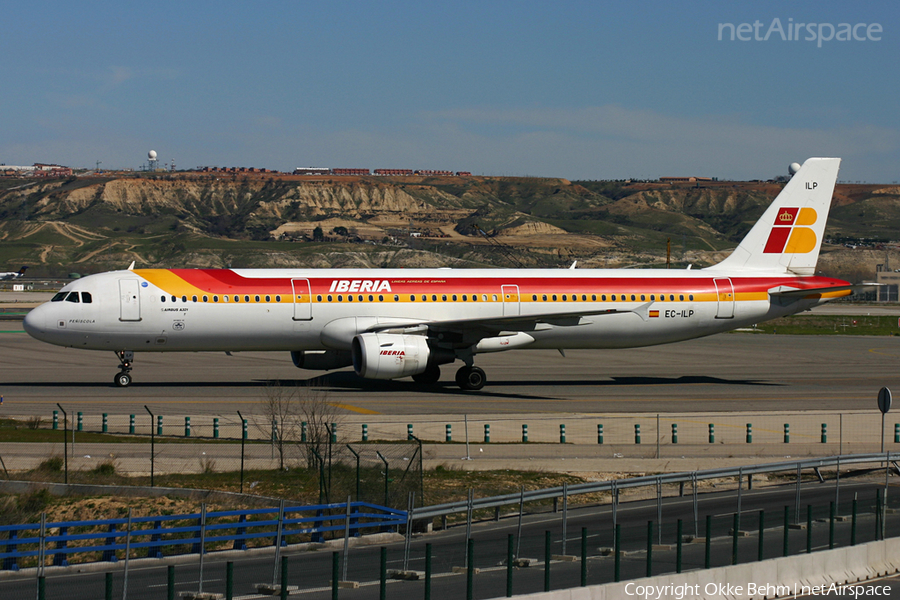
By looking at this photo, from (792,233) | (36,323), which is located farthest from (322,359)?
(792,233)

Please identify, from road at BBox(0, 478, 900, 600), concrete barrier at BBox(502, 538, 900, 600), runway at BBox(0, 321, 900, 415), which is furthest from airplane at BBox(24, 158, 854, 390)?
concrete barrier at BBox(502, 538, 900, 600)

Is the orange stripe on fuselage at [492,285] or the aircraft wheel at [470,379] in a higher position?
the orange stripe on fuselage at [492,285]

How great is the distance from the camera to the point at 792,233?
48562mm

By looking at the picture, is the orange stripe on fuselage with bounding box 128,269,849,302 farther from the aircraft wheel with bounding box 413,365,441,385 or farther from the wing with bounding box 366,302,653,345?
the aircraft wheel with bounding box 413,365,441,385

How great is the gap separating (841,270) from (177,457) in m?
183

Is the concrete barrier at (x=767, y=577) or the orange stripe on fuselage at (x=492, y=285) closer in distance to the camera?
the concrete barrier at (x=767, y=577)

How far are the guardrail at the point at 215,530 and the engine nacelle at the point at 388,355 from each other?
1725 cm

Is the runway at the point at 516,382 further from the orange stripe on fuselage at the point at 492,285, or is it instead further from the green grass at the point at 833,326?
the green grass at the point at 833,326

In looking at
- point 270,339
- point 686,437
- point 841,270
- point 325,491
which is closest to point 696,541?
point 325,491

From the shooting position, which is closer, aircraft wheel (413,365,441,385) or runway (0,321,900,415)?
runway (0,321,900,415)

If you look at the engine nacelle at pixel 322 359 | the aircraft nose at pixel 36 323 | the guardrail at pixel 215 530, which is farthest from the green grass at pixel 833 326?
the guardrail at pixel 215 530

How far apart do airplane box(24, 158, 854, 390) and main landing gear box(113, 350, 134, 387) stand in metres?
0.08

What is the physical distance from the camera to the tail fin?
159ft

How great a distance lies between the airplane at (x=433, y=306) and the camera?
40.7 meters
